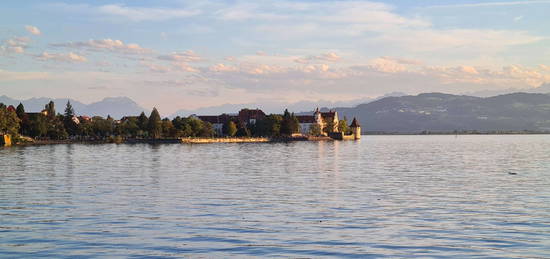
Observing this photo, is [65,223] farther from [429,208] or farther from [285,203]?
[429,208]

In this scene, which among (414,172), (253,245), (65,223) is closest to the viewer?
(253,245)

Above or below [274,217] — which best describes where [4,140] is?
above

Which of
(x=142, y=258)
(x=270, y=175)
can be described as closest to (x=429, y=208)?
(x=142, y=258)

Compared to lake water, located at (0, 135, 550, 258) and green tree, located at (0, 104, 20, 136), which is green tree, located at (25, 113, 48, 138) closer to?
green tree, located at (0, 104, 20, 136)

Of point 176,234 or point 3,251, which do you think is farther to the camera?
point 176,234

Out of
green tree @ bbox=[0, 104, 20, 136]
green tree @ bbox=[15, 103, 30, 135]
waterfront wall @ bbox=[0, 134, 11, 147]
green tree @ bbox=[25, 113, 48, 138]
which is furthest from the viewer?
green tree @ bbox=[15, 103, 30, 135]

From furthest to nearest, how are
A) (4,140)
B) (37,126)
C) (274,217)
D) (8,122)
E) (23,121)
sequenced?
(23,121) < (37,126) < (8,122) < (4,140) < (274,217)

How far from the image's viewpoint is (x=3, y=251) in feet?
73.7

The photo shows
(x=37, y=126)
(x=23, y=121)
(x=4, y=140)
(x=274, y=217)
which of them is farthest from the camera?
(x=23, y=121)

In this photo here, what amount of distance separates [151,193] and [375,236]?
20.0m

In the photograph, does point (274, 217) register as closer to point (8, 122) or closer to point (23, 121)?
point (8, 122)

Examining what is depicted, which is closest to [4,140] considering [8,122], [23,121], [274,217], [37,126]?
[8,122]

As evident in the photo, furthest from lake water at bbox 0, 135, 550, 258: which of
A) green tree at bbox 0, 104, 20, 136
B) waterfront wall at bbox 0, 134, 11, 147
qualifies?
waterfront wall at bbox 0, 134, 11, 147

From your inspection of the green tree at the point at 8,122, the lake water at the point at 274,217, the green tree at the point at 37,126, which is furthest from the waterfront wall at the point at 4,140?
the lake water at the point at 274,217
